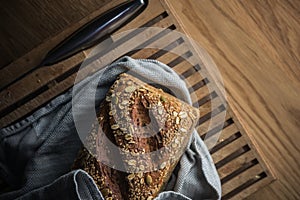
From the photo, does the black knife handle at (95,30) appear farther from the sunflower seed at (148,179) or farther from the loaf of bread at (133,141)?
the sunflower seed at (148,179)

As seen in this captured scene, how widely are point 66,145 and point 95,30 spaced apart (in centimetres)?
20

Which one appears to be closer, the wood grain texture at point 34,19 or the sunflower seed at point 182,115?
the sunflower seed at point 182,115

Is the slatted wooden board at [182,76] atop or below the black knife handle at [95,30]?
below

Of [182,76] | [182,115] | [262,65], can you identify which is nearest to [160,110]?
[182,115]

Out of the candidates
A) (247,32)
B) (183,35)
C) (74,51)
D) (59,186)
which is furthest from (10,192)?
(247,32)

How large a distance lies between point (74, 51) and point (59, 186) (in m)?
0.24

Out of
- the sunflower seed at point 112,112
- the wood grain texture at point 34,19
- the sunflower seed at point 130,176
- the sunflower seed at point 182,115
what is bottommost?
the sunflower seed at point 130,176

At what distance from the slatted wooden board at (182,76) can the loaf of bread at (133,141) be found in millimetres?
119

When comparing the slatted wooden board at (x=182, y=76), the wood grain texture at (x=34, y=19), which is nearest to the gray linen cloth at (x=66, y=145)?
the slatted wooden board at (x=182, y=76)

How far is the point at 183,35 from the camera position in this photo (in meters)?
1.05

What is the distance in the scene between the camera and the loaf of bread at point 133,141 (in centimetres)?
92

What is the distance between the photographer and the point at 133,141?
0.92 metres

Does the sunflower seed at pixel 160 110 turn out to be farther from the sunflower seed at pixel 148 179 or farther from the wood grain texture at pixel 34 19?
the wood grain texture at pixel 34 19

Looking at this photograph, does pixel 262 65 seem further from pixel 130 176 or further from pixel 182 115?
pixel 130 176
